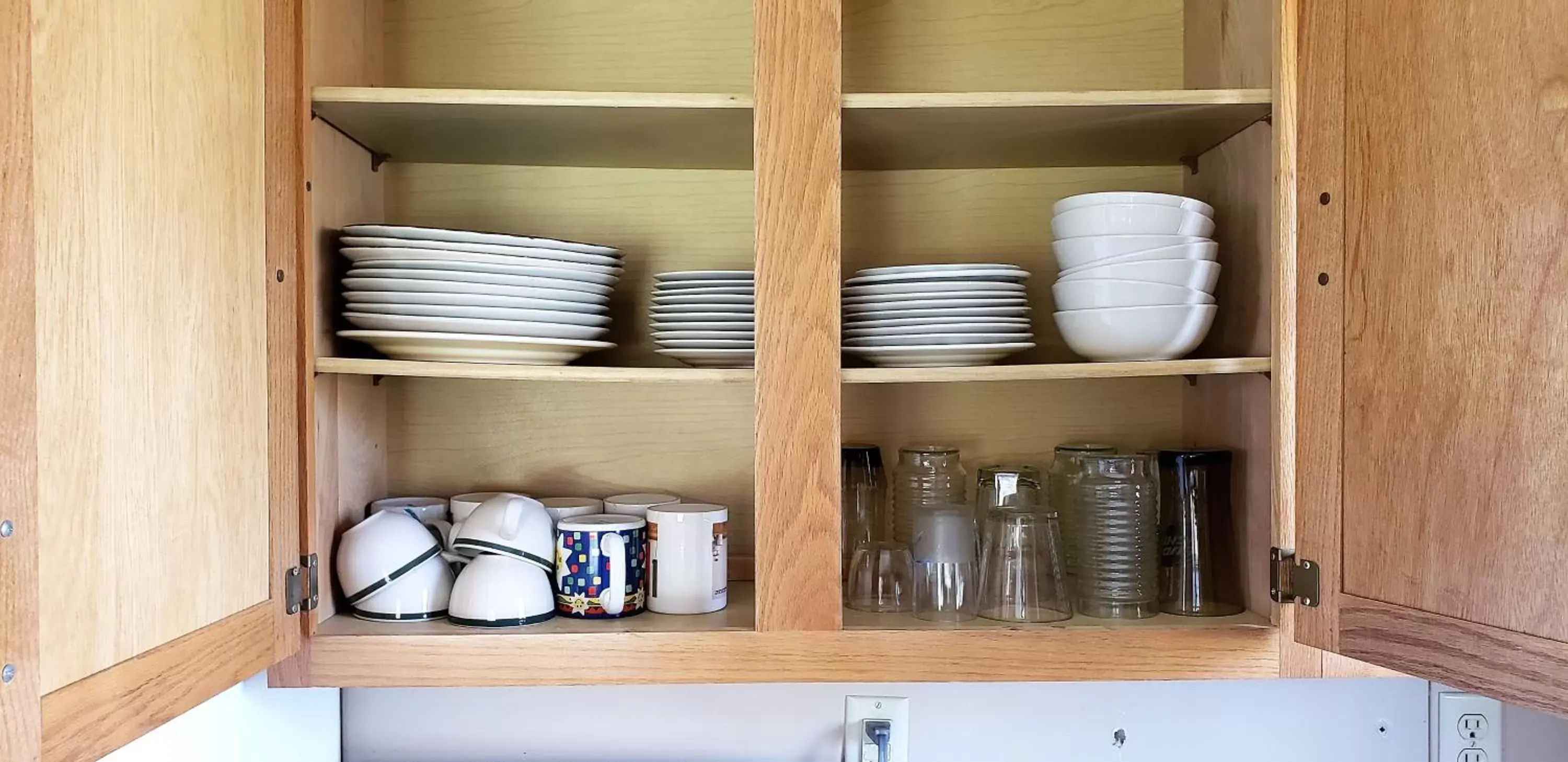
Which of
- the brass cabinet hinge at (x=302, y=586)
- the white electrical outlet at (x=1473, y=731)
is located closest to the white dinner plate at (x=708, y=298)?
the brass cabinet hinge at (x=302, y=586)

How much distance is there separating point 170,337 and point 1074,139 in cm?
92

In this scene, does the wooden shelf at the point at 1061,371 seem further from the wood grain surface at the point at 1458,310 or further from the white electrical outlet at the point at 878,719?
the white electrical outlet at the point at 878,719

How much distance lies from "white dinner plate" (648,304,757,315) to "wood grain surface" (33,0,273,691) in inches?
15.7

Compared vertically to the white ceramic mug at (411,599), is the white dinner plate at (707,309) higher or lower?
higher

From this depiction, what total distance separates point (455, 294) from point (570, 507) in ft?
0.95

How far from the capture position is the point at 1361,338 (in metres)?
0.82

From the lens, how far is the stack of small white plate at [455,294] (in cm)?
100

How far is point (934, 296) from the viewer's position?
1031 millimetres

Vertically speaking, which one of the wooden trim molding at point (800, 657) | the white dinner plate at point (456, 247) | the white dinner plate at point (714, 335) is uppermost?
the white dinner plate at point (456, 247)

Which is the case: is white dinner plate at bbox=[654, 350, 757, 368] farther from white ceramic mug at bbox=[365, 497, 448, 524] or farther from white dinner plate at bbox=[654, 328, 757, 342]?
white ceramic mug at bbox=[365, 497, 448, 524]

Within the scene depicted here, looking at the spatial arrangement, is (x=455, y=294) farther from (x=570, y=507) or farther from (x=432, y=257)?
(x=570, y=507)

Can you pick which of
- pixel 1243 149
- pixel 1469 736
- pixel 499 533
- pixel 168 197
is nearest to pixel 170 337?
pixel 168 197

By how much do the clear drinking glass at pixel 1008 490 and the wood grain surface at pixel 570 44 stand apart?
1.94 feet

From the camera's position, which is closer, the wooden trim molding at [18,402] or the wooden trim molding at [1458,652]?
the wooden trim molding at [18,402]
